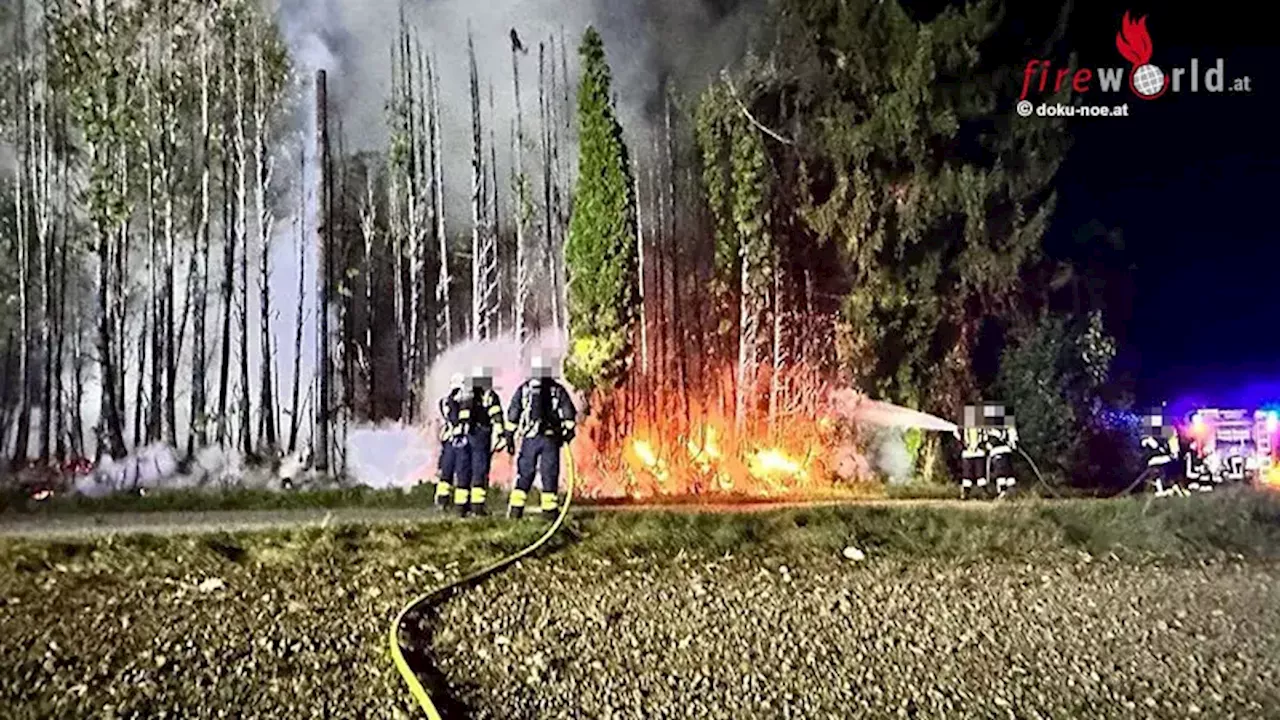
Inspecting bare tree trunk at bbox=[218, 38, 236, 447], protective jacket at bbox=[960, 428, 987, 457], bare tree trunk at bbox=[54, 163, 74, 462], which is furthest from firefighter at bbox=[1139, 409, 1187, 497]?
bare tree trunk at bbox=[54, 163, 74, 462]

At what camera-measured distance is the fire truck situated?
910cm

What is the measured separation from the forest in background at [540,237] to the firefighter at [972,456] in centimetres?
25

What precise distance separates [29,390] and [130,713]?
406cm

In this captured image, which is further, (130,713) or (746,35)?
(746,35)

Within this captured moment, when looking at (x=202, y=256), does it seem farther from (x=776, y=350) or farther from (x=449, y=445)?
(x=776, y=350)

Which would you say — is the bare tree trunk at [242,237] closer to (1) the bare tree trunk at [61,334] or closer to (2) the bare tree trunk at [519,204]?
(1) the bare tree trunk at [61,334]

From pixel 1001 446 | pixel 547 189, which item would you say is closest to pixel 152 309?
pixel 547 189

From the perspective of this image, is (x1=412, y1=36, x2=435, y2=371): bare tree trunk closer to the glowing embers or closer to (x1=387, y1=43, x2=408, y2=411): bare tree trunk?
(x1=387, y1=43, x2=408, y2=411): bare tree trunk

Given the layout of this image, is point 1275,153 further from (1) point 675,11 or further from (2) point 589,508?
(2) point 589,508

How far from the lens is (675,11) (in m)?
A: 8.91

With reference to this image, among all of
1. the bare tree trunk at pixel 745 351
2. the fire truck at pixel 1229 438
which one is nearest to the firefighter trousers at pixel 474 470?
the bare tree trunk at pixel 745 351

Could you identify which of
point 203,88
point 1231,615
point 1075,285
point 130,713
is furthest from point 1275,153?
point 130,713

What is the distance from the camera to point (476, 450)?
668 centimetres

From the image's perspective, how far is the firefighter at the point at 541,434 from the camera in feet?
21.3
